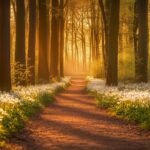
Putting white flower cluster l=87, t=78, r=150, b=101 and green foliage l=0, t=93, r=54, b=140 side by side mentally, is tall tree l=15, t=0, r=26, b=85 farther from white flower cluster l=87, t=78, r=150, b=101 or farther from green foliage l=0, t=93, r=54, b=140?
green foliage l=0, t=93, r=54, b=140

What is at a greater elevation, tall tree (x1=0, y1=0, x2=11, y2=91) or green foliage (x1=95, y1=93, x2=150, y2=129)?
tall tree (x1=0, y1=0, x2=11, y2=91)

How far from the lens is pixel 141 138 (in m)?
11.4

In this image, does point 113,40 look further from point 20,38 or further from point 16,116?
point 16,116

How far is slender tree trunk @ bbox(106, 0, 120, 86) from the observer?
2759 centimetres

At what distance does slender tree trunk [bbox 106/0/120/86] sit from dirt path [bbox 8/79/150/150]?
37.5 ft

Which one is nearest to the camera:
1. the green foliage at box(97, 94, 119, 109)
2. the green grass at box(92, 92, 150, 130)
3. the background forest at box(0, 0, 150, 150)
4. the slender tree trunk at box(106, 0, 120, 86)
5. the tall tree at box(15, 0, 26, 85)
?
the background forest at box(0, 0, 150, 150)

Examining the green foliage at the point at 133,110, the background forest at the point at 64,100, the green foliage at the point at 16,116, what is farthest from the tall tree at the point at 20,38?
the green foliage at the point at 133,110

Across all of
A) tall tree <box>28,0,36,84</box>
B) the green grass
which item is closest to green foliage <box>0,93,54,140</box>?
the green grass

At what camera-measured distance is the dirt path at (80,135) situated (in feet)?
33.9

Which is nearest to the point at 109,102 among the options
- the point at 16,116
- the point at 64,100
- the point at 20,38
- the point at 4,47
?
the point at 4,47

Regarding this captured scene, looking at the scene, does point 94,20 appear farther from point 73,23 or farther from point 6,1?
point 6,1

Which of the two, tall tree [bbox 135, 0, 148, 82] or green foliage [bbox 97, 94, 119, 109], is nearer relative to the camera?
green foliage [bbox 97, 94, 119, 109]

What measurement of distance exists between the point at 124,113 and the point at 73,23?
5560cm

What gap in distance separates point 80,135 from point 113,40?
16.3m
